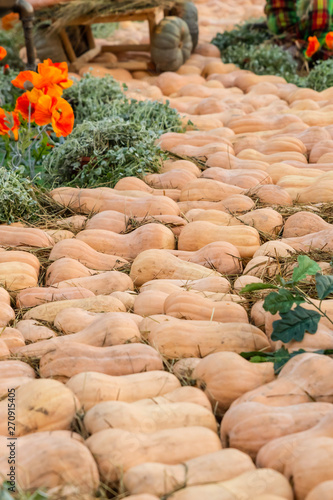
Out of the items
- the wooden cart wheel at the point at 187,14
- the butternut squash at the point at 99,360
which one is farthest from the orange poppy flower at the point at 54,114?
the wooden cart wheel at the point at 187,14

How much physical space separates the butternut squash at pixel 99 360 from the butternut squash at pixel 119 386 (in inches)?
1.7

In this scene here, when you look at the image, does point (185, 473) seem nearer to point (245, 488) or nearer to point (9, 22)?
point (245, 488)

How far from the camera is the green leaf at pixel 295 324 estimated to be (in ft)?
5.30

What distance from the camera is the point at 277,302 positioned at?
5.42 feet

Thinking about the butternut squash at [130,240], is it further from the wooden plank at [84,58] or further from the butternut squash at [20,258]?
the wooden plank at [84,58]

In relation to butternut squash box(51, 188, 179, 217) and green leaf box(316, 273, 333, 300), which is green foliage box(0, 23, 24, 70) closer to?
butternut squash box(51, 188, 179, 217)

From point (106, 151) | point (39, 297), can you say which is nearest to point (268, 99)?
point (106, 151)

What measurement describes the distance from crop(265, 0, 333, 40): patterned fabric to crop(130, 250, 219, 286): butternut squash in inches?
146

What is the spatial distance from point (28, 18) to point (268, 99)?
159 cm

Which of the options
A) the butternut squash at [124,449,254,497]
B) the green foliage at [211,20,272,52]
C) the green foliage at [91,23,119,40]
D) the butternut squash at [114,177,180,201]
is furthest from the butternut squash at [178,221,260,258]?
the green foliage at [91,23,119,40]

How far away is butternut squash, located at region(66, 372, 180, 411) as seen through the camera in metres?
1.45

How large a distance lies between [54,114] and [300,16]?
3.29 metres

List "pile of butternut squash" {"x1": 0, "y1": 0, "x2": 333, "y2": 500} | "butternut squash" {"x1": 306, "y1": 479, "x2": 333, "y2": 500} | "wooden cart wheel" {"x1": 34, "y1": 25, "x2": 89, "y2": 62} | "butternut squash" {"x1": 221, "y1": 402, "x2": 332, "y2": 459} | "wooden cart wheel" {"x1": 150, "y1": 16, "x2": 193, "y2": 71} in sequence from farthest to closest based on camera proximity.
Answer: "wooden cart wheel" {"x1": 150, "y1": 16, "x2": 193, "y2": 71} → "wooden cart wheel" {"x1": 34, "y1": 25, "x2": 89, "y2": 62} → "butternut squash" {"x1": 221, "y1": 402, "x2": 332, "y2": 459} → "pile of butternut squash" {"x1": 0, "y1": 0, "x2": 333, "y2": 500} → "butternut squash" {"x1": 306, "y1": 479, "x2": 333, "y2": 500}

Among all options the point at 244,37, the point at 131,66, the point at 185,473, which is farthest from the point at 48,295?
the point at 244,37
